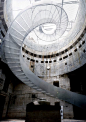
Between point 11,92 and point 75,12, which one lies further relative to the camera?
point 75,12

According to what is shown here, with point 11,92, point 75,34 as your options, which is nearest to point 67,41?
point 75,34

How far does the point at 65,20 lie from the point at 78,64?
615cm

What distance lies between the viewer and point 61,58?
16469mm

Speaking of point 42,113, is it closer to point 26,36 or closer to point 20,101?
point 26,36

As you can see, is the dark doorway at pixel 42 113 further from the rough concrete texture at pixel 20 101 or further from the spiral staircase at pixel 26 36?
the rough concrete texture at pixel 20 101

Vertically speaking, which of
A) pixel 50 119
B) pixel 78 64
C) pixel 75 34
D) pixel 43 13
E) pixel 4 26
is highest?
pixel 75 34

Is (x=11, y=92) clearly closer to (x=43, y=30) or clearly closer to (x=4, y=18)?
(x=4, y=18)

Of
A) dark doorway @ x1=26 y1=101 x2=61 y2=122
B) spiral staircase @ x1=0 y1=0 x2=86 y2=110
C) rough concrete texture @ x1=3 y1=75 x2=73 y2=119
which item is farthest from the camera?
rough concrete texture @ x1=3 y1=75 x2=73 y2=119

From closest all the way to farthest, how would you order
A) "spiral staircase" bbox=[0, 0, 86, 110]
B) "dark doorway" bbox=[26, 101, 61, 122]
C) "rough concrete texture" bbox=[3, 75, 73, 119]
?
"dark doorway" bbox=[26, 101, 61, 122]
"spiral staircase" bbox=[0, 0, 86, 110]
"rough concrete texture" bbox=[3, 75, 73, 119]

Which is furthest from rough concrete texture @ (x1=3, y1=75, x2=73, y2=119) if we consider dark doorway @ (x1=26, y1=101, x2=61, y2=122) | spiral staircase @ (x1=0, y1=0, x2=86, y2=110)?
dark doorway @ (x1=26, y1=101, x2=61, y2=122)

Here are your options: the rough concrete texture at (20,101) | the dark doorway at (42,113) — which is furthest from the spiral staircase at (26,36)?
the dark doorway at (42,113)

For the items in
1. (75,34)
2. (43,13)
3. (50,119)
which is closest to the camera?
(50,119)

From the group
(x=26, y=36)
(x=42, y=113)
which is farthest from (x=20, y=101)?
(x=42, y=113)

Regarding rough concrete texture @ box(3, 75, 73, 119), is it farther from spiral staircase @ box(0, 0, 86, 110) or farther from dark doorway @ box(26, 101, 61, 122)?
dark doorway @ box(26, 101, 61, 122)
